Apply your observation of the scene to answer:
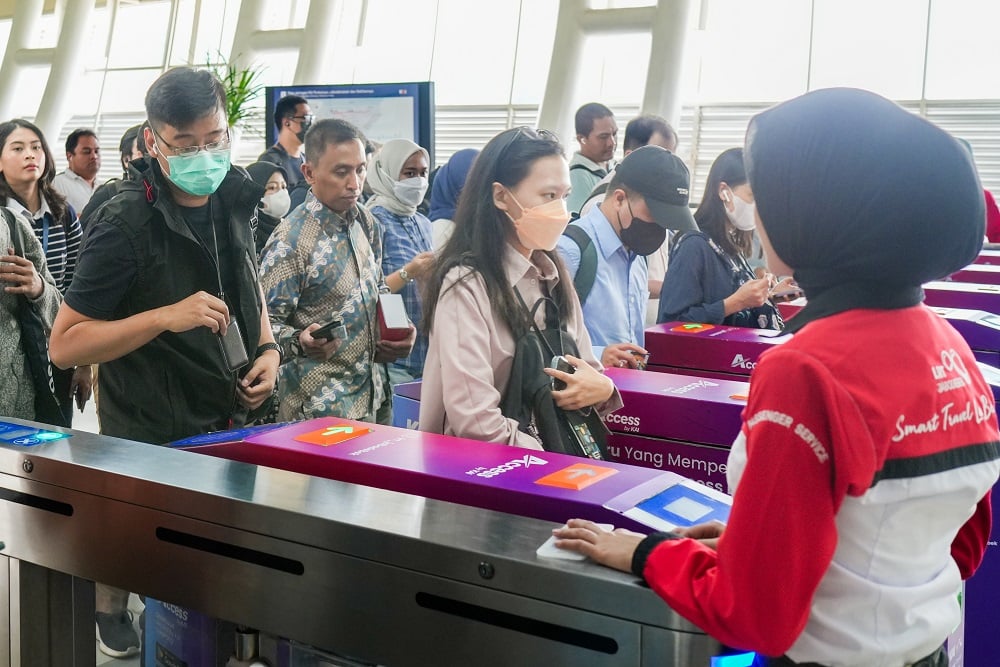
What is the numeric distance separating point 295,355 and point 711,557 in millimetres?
2128

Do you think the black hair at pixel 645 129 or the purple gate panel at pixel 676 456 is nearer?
the purple gate panel at pixel 676 456

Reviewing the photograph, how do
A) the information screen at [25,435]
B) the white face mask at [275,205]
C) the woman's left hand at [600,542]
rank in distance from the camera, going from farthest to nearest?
the white face mask at [275,205], the information screen at [25,435], the woman's left hand at [600,542]

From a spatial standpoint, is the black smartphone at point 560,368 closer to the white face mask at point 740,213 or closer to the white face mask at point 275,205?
the white face mask at point 740,213

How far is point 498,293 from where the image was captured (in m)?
2.00

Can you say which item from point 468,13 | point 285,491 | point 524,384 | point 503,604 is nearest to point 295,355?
point 524,384

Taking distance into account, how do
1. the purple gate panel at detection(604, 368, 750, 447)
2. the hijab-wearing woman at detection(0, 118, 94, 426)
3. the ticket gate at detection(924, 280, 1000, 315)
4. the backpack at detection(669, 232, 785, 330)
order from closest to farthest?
1. the purple gate panel at detection(604, 368, 750, 447)
2. the backpack at detection(669, 232, 785, 330)
3. the ticket gate at detection(924, 280, 1000, 315)
4. the hijab-wearing woman at detection(0, 118, 94, 426)

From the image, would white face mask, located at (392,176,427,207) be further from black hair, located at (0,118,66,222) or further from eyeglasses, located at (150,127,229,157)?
eyeglasses, located at (150,127,229,157)

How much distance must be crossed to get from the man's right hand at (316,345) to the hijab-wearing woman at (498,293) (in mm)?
901

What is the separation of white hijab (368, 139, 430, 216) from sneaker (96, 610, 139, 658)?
1932mm

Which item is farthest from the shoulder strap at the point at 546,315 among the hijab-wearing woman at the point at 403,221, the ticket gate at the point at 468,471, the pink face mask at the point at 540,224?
the hijab-wearing woman at the point at 403,221

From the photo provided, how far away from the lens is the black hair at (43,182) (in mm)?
3967

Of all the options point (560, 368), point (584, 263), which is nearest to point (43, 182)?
point (584, 263)

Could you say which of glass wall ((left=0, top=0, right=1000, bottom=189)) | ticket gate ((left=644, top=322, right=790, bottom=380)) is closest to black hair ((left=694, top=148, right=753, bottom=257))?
ticket gate ((left=644, top=322, right=790, bottom=380))

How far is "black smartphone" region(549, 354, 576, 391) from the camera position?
78.6 inches
